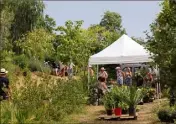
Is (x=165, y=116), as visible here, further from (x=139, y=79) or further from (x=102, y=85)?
(x=139, y=79)

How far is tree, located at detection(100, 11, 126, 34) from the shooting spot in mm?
73938

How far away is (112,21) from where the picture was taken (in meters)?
74.2

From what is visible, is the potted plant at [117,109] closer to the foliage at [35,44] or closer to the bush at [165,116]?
the bush at [165,116]

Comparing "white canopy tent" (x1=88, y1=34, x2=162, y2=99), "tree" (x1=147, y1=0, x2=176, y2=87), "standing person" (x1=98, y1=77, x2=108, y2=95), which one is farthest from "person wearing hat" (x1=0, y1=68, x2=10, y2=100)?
"white canopy tent" (x1=88, y1=34, x2=162, y2=99)

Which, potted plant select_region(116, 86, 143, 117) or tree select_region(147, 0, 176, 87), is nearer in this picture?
tree select_region(147, 0, 176, 87)

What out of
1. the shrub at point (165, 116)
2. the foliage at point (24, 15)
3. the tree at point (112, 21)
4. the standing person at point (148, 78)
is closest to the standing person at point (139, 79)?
the standing person at point (148, 78)

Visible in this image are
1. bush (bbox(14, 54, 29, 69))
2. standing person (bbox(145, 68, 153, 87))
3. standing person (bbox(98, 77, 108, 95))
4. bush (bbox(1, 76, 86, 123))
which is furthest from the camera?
bush (bbox(14, 54, 29, 69))

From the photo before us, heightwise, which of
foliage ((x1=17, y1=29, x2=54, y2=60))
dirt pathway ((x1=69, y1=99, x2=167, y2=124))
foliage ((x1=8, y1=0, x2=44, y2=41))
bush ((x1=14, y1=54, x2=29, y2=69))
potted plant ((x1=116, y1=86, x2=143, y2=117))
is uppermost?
foliage ((x1=8, y1=0, x2=44, y2=41))

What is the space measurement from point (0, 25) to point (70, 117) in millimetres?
21289

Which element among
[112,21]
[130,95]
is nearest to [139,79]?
[130,95]

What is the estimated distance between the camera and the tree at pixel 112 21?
73.9 meters

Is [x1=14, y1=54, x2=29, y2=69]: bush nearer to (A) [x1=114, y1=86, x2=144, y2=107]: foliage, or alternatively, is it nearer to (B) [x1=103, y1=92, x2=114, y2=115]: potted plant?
(B) [x1=103, y1=92, x2=114, y2=115]: potted plant

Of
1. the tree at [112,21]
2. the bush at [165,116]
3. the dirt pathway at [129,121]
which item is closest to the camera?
the bush at [165,116]

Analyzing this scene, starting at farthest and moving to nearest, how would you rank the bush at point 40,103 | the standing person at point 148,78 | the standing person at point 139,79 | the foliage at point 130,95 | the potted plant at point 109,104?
the standing person at point 139,79
the standing person at point 148,78
the potted plant at point 109,104
the foliage at point 130,95
the bush at point 40,103
